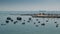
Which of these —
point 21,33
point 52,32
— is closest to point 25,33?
point 21,33

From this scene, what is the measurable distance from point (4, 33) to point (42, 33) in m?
2.24

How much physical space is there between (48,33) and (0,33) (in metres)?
2.81

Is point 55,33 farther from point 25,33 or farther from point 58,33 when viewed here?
point 25,33

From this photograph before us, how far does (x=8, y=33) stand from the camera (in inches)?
380

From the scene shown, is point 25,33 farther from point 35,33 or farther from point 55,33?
point 55,33

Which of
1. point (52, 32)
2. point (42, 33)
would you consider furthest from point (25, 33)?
point (52, 32)

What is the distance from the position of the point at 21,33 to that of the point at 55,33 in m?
2.01

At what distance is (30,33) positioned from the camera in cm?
1007

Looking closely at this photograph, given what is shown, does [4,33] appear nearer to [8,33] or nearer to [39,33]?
[8,33]

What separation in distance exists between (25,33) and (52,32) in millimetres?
1650

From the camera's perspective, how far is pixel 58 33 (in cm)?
983

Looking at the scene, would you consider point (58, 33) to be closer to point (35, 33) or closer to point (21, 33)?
point (35, 33)

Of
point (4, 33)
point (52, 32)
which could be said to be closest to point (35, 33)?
point (52, 32)

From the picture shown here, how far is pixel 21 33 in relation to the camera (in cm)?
A: 1004
